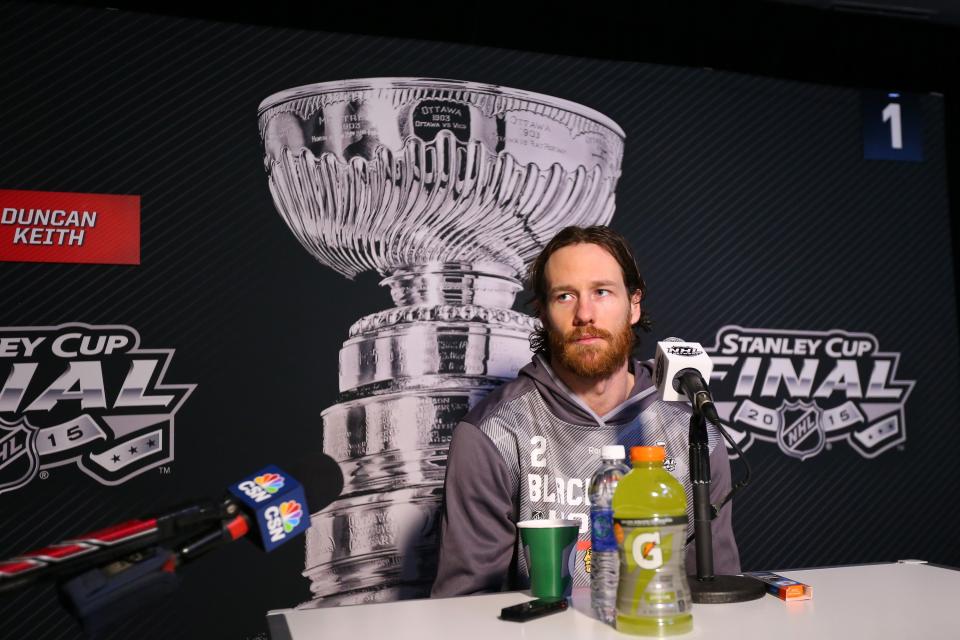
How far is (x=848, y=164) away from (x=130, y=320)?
231 centimetres

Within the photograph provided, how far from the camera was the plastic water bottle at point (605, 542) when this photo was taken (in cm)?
111

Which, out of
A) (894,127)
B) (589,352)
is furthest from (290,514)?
(894,127)

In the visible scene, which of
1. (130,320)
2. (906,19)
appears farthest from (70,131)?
(906,19)

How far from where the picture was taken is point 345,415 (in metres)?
2.14

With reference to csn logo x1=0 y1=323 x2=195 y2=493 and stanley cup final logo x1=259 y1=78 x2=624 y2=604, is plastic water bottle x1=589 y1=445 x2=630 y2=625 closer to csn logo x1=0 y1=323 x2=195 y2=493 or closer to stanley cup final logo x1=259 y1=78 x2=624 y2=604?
stanley cup final logo x1=259 y1=78 x2=624 y2=604

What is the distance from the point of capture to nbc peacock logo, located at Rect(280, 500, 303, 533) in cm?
85

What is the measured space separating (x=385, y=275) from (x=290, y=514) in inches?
55.1

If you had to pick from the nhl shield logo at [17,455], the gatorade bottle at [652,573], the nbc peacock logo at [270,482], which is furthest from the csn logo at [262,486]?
the nhl shield logo at [17,455]

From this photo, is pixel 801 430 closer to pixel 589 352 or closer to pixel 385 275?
pixel 589 352

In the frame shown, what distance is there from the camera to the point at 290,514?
86 centimetres

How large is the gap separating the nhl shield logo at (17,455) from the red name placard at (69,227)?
0.42m

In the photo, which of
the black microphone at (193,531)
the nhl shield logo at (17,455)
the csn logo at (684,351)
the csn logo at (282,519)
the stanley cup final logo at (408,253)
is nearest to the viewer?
the black microphone at (193,531)

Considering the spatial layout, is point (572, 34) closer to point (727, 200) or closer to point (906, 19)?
point (727, 200)

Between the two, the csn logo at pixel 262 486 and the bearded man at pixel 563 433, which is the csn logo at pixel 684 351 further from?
the csn logo at pixel 262 486
